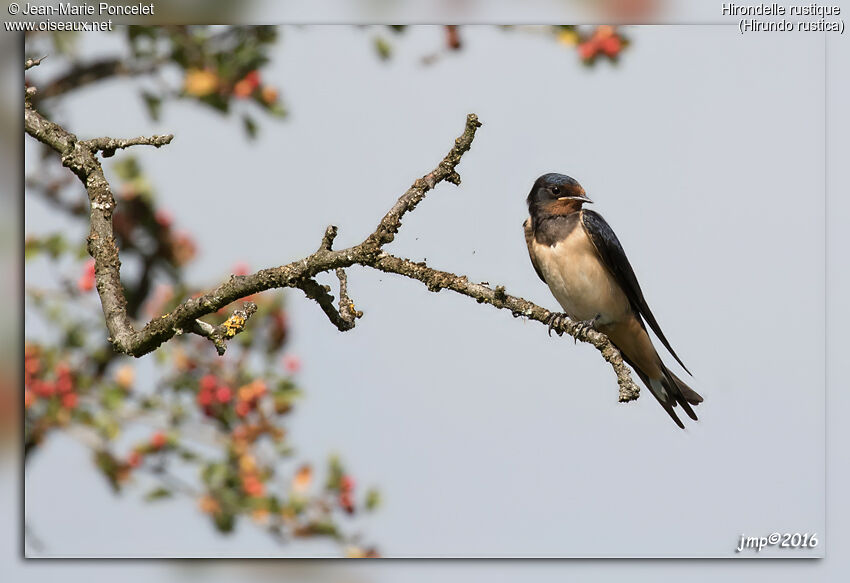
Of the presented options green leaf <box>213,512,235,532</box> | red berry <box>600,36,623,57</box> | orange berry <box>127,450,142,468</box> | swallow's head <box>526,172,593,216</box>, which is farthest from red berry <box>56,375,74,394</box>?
red berry <box>600,36,623,57</box>

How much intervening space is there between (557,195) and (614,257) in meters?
0.55

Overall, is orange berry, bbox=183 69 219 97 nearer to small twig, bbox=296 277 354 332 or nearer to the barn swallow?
the barn swallow

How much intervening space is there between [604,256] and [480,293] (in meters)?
2.79

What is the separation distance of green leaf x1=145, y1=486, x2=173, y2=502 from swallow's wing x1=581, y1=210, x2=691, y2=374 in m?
2.94

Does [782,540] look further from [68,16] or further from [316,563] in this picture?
[68,16]

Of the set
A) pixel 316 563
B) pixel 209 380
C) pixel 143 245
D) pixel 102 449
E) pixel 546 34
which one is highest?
pixel 546 34

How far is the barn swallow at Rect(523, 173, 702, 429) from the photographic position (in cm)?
625

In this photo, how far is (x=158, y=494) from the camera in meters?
6.10

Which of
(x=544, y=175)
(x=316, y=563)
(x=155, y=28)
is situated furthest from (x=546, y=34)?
(x=316, y=563)

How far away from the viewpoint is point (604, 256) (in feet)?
20.5

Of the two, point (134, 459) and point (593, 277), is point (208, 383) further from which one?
point (593, 277)

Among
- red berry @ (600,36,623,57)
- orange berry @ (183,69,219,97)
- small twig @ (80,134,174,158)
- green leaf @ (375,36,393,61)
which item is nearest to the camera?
small twig @ (80,134,174,158)

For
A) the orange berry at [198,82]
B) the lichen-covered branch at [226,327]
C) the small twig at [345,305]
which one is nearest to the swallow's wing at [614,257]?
the orange berry at [198,82]

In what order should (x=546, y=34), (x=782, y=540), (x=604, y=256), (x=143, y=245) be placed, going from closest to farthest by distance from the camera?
(x=782, y=540) → (x=546, y=34) → (x=604, y=256) → (x=143, y=245)
